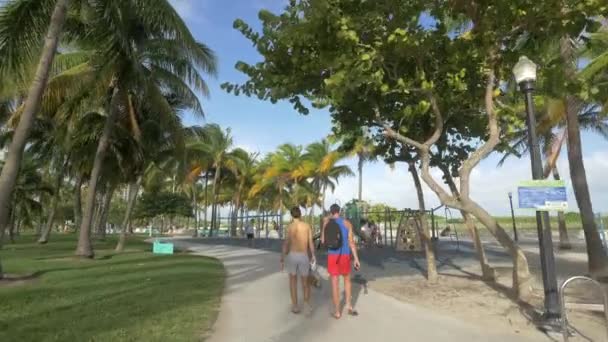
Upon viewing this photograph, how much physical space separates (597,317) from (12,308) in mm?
9034

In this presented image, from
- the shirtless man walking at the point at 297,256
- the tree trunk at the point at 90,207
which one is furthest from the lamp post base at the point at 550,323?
the tree trunk at the point at 90,207

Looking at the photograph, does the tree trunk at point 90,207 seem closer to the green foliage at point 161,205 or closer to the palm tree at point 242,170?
the palm tree at point 242,170

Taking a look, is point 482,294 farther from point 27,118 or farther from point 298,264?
point 27,118

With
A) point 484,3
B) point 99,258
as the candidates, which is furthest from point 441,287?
point 99,258

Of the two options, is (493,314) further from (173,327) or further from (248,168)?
(248,168)

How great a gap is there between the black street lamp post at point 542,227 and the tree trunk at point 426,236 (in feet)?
13.3

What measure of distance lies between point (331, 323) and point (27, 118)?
842cm

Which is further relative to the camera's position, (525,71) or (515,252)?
(515,252)

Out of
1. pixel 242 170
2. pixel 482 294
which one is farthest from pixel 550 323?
pixel 242 170

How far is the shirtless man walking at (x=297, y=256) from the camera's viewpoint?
7.50 meters

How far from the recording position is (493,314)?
7.47 meters

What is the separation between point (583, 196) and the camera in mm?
11742

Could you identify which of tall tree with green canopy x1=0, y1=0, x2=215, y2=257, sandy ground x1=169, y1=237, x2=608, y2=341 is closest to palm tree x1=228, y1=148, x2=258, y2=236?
tall tree with green canopy x1=0, y1=0, x2=215, y2=257

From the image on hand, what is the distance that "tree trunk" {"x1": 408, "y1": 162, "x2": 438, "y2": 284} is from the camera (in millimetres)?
11023
